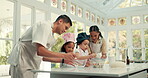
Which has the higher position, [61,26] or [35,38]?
[61,26]

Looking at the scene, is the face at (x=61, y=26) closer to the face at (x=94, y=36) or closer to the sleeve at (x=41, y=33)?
the sleeve at (x=41, y=33)

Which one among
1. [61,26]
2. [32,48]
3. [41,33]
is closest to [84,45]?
[61,26]

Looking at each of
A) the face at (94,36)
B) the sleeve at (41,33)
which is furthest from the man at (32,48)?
the face at (94,36)

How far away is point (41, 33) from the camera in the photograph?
1.67 metres

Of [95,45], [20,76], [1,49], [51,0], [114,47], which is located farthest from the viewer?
[114,47]

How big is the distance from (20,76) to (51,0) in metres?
3.19

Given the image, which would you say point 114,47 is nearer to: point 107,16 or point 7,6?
point 107,16

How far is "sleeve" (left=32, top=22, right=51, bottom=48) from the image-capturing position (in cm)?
164

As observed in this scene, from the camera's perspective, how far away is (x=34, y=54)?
6.14 ft

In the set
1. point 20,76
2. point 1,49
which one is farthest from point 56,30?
point 1,49

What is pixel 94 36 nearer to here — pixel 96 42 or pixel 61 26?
pixel 96 42

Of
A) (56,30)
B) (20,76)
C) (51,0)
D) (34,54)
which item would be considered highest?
(51,0)

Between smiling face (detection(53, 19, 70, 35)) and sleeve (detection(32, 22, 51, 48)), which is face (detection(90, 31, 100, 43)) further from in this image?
sleeve (detection(32, 22, 51, 48))

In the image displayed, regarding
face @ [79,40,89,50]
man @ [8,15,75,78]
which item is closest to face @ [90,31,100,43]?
face @ [79,40,89,50]
